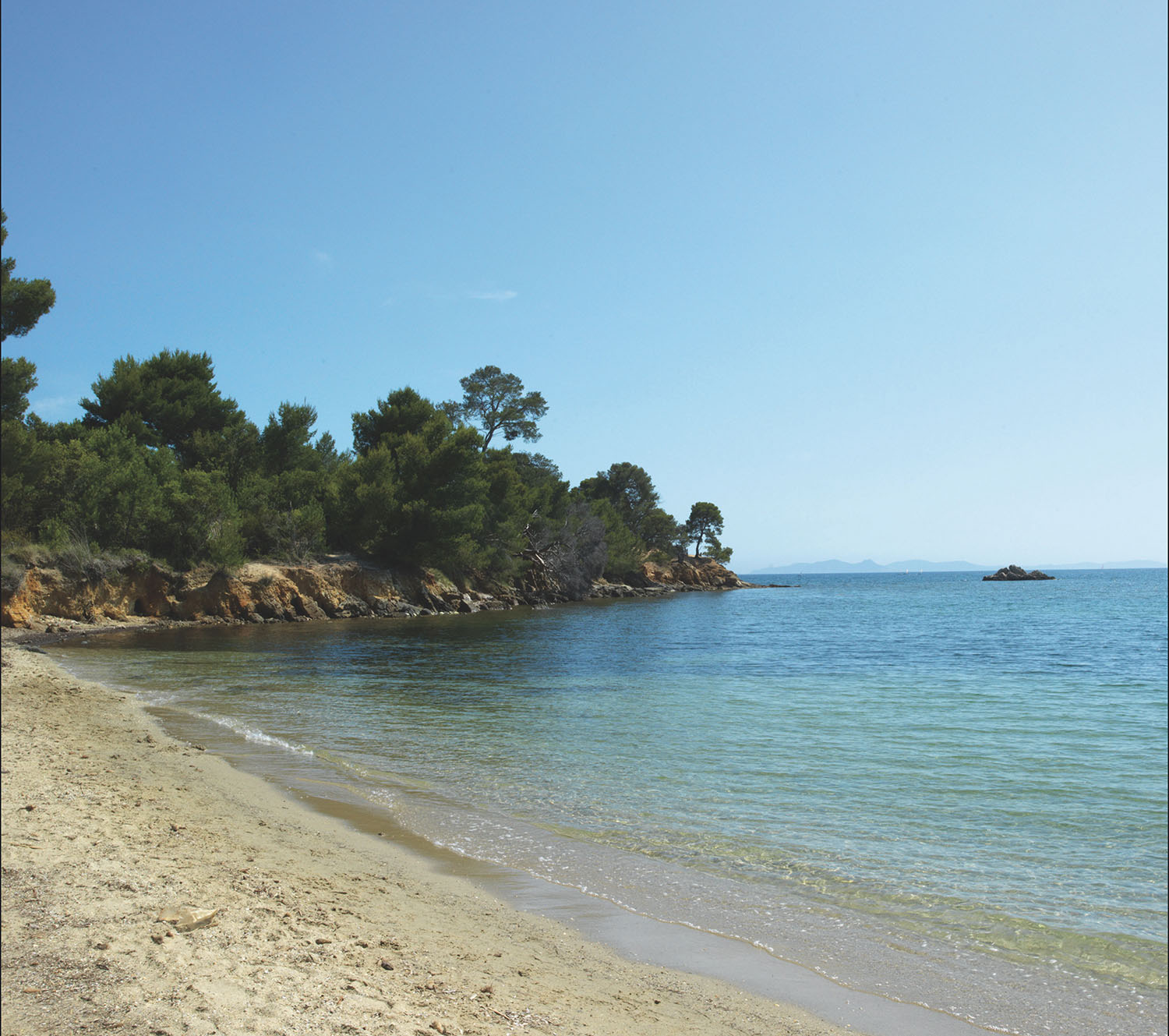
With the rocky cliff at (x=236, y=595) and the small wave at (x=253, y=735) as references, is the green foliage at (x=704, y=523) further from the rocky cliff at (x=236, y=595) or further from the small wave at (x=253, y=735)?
the small wave at (x=253, y=735)

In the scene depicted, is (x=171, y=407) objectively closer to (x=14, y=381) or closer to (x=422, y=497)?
(x=422, y=497)

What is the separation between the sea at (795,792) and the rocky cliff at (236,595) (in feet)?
24.8

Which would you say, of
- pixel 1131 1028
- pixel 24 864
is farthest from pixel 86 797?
pixel 1131 1028

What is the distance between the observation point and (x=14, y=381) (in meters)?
15.0

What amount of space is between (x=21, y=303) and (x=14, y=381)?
1546mm

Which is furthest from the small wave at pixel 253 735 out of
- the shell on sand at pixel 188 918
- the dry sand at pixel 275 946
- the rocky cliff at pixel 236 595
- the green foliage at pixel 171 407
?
the green foliage at pixel 171 407

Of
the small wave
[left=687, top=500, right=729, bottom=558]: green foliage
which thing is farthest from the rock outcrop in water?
the small wave

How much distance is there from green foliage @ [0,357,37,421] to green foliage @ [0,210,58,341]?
0.53m

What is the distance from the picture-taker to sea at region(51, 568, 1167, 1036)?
4.73 m

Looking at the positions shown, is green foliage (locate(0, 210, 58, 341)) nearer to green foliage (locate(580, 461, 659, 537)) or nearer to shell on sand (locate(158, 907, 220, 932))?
shell on sand (locate(158, 907, 220, 932))

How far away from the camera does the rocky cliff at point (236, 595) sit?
89.6 ft

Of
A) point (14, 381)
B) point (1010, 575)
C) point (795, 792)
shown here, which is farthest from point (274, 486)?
point (1010, 575)

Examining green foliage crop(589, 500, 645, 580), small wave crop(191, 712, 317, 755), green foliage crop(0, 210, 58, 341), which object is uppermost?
green foliage crop(0, 210, 58, 341)

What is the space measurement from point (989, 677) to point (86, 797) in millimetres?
19396
